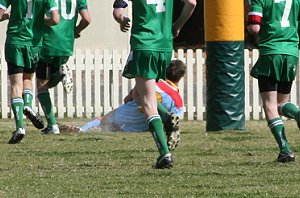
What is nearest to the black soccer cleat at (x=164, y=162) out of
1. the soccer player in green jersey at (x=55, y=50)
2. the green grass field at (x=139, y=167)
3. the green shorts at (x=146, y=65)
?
the green grass field at (x=139, y=167)

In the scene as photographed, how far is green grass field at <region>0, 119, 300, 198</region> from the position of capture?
1006 cm

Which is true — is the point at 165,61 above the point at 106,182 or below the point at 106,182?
above

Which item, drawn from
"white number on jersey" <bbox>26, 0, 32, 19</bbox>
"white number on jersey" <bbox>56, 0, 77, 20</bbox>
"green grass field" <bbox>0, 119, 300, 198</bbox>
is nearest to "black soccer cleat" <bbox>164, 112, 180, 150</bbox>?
"green grass field" <bbox>0, 119, 300, 198</bbox>

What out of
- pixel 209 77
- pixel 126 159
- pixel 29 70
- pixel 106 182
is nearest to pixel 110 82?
pixel 209 77

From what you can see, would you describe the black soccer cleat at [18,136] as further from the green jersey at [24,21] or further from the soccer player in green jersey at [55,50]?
the soccer player in green jersey at [55,50]

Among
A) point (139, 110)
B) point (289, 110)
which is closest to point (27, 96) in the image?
point (139, 110)

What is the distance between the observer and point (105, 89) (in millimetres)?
21875

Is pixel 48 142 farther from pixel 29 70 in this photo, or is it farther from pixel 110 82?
pixel 110 82

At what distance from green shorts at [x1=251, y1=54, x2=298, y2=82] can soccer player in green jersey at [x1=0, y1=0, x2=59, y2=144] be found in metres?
3.37

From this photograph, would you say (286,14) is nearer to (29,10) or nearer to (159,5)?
(159,5)

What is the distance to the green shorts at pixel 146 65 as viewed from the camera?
11.7 metres

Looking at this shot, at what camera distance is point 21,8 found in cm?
1488

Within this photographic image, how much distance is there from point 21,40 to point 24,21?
0.23 meters

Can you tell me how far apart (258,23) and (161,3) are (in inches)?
35.5
